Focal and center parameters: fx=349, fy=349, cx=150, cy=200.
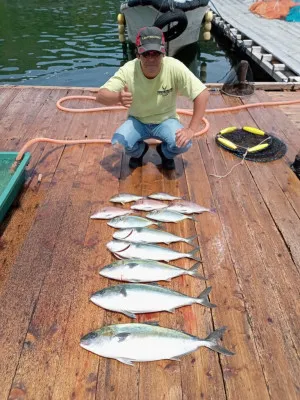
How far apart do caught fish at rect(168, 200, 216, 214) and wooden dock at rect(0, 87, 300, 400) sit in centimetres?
10

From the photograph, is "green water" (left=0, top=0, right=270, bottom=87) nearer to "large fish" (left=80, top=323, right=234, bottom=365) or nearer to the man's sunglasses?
the man's sunglasses

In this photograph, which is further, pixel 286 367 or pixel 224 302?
pixel 224 302

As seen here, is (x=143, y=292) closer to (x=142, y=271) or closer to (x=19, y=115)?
(x=142, y=271)

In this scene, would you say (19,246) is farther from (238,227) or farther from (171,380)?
(238,227)

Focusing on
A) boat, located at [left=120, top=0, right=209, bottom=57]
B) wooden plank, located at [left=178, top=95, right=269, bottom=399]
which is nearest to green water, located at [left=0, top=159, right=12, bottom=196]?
wooden plank, located at [left=178, top=95, right=269, bottom=399]

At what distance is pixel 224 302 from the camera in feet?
8.10

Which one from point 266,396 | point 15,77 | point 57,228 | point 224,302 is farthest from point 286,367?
point 15,77

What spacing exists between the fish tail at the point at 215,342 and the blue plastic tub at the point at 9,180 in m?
1.94

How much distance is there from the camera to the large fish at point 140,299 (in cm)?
234

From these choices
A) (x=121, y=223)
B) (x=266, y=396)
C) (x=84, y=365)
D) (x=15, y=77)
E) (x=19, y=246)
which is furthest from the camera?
(x=15, y=77)

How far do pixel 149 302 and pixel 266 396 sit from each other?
0.87 m

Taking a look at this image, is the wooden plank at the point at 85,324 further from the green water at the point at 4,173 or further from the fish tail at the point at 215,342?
the green water at the point at 4,173

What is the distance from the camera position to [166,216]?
10.6ft

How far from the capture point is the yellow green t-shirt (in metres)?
3.38
